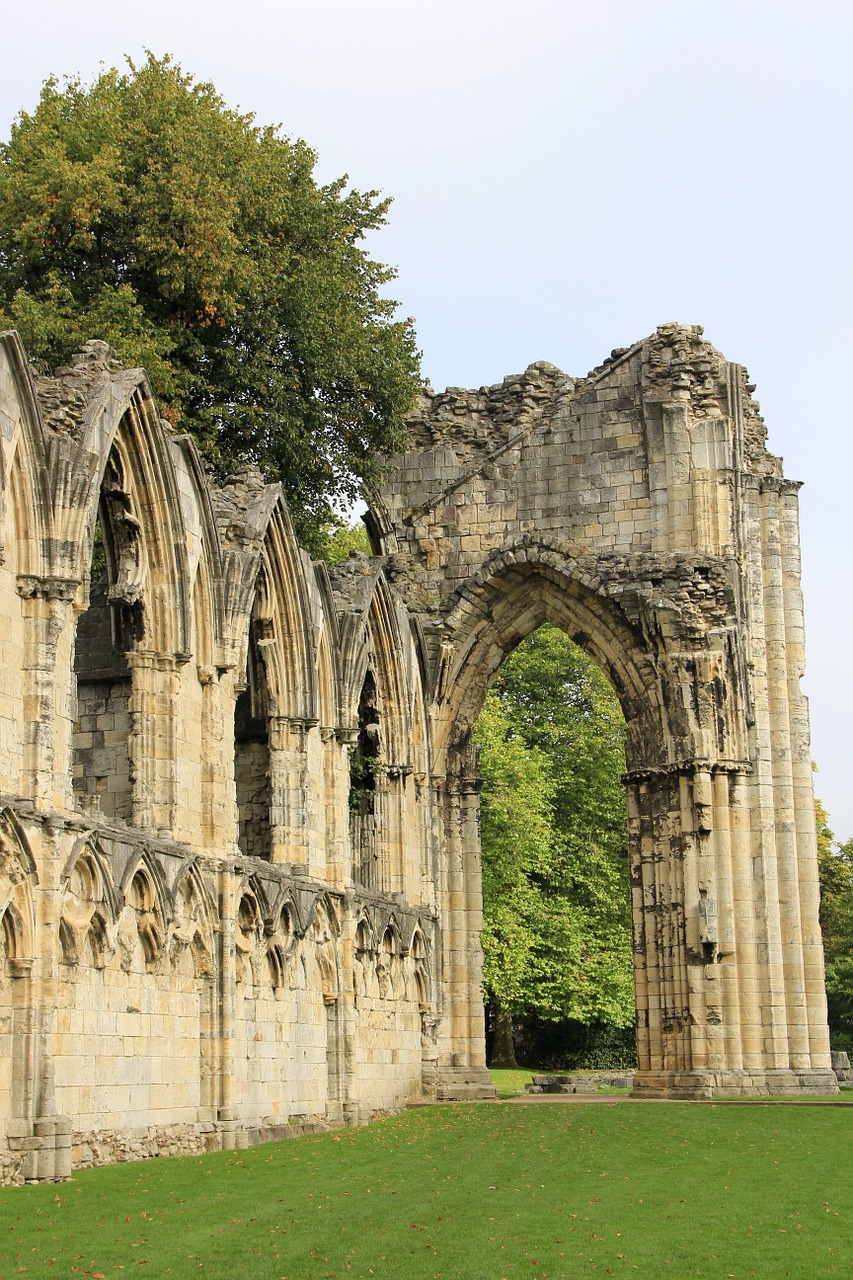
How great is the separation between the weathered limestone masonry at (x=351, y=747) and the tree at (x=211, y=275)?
145 centimetres

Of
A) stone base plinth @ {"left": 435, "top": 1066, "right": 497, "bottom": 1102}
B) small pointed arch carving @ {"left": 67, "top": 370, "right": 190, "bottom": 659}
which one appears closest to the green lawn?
small pointed arch carving @ {"left": 67, "top": 370, "right": 190, "bottom": 659}

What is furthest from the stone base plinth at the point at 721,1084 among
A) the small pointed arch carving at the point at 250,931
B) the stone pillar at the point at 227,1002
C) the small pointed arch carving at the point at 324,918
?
the stone pillar at the point at 227,1002

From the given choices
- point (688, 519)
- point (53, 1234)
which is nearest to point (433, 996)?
point (688, 519)

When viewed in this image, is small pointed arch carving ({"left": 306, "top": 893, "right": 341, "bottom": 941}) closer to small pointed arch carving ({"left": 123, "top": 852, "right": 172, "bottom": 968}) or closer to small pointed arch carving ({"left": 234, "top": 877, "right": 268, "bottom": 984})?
small pointed arch carving ({"left": 234, "top": 877, "right": 268, "bottom": 984})

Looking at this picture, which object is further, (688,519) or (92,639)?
(688,519)

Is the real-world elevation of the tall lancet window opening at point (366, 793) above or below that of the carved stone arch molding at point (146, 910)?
above

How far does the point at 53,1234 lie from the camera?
9320 mm

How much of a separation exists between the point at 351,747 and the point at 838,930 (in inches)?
1012

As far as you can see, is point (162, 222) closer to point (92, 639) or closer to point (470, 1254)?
point (92, 639)

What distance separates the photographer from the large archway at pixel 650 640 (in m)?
22.6

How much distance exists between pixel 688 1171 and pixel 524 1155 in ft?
5.57

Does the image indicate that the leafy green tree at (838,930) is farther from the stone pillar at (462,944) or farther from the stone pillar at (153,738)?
the stone pillar at (153,738)

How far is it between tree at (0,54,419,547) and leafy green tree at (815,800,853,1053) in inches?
732

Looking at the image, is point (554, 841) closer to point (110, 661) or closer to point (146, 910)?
point (110, 661)
